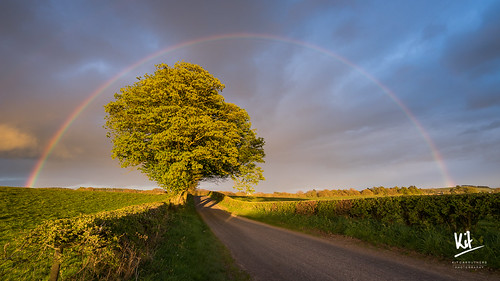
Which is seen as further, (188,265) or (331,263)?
(331,263)

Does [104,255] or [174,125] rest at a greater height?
[174,125]

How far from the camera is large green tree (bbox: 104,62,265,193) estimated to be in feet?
58.6

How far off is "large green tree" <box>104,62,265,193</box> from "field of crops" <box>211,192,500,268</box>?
33.0ft

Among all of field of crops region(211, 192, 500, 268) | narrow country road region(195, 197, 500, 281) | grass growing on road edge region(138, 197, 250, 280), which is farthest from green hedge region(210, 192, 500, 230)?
grass growing on road edge region(138, 197, 250, 280)

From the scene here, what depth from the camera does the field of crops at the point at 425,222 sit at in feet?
27.3

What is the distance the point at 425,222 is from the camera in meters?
10.5

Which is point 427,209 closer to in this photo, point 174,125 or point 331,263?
point 331,263

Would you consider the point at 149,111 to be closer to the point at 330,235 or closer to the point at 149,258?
the point at 149,258

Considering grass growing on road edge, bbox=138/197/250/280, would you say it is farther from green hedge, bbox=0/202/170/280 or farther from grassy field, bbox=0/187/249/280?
green hedge, bbox=0/202/170/280

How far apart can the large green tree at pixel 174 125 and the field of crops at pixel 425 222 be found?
33.0 ft

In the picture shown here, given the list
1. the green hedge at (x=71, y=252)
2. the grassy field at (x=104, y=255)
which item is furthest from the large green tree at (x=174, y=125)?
the green hedge at (x=71, y=252)

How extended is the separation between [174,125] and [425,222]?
16.8 metres

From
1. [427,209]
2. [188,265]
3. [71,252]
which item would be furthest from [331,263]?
[71,252]

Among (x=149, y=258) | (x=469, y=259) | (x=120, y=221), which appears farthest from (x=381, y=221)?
(x=120, y=221)
